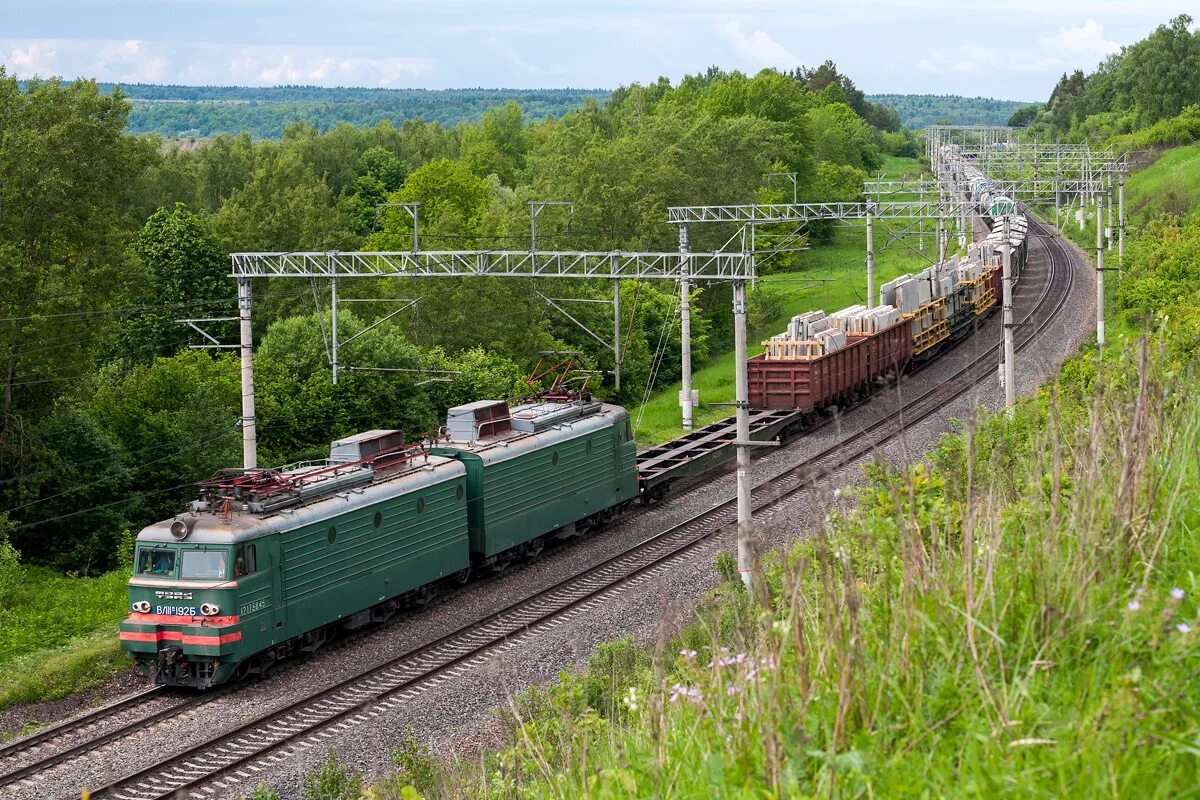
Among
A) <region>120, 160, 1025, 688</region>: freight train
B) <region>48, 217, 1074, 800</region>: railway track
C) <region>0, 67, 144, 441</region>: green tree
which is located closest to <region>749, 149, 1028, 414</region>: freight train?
<region>120, 160, 1025, 688</region>: freight train

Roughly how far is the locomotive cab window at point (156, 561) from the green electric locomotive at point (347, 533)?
21 mm

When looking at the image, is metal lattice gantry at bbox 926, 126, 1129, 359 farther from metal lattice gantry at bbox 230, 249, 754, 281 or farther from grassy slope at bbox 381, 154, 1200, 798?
grassy slope at bbox 381, 154, 1200, 798

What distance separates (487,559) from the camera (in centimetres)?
2622

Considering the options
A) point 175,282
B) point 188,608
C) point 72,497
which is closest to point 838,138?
point 175,282

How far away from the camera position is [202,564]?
66.1 ft

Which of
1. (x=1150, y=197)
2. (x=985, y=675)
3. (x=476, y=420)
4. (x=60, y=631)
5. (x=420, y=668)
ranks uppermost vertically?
(x=1150, y=197)

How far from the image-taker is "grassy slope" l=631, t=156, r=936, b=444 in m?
46.6

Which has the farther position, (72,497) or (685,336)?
(685,336)

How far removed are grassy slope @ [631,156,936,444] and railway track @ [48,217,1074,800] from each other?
10.4 meters

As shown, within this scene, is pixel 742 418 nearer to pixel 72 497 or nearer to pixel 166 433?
pixel 72 497

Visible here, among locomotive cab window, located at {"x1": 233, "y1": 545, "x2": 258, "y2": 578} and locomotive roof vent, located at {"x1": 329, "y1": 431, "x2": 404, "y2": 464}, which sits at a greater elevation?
locomotive roof vent, located at {"x1": 329, "y1": 431, "x2": 404, "y2": 464}

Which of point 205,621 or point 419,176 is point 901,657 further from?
point 419,176

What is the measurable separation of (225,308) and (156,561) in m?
42.7

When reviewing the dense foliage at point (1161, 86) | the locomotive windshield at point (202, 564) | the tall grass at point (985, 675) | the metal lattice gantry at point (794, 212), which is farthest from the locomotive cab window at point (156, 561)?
the dense foliage at point (1161, 86)
